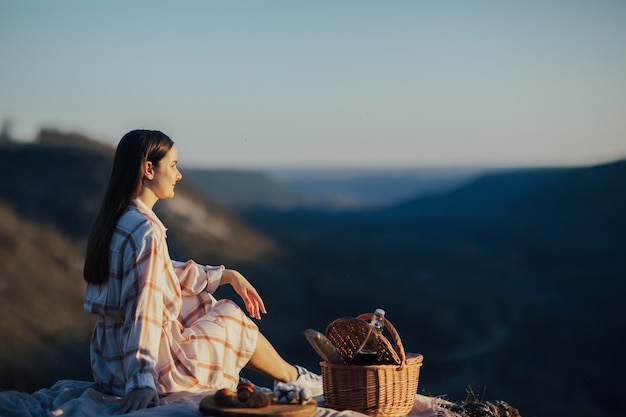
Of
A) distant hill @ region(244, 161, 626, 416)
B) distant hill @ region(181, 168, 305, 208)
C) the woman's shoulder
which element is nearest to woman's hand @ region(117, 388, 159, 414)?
the woman's shoulder

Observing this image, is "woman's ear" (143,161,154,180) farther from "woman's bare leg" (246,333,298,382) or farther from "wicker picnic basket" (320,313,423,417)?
"wicker picnic basket" (320,313,423,417)

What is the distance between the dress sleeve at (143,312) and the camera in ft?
13.0

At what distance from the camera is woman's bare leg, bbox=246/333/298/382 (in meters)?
4.55

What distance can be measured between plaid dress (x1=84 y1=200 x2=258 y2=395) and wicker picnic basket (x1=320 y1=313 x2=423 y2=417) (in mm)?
441

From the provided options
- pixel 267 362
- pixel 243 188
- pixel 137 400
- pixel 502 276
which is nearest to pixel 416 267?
pixel 502 276

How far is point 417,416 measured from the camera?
473 centimetres

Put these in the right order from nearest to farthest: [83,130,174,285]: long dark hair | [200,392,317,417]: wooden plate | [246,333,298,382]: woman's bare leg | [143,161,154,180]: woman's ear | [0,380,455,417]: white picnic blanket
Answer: [200,392,317,417]: wooden plate < [0,380,455,417]: white picnic blanket < [83,130,174,285]: long dark hair < [143,161,154,180]: woman's ear < [246,333,298,382]: woman's bare leg

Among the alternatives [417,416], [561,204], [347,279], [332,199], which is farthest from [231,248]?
[417,416]

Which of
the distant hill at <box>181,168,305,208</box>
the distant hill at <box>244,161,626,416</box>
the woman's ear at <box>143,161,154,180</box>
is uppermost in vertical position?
the distant hill at <box>181,168,305,208</box>

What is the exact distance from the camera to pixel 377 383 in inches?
172

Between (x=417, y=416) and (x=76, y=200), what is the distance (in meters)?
22.2

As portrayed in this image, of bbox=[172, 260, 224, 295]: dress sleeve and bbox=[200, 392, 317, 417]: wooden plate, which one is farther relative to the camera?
bbox=[172, 260, 224, 295]: dress sleeve

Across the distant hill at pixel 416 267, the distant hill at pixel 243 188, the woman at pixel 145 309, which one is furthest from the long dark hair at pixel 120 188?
the distant hill at pixel 243 188

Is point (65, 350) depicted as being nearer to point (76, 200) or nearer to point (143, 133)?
point (76, 200)
